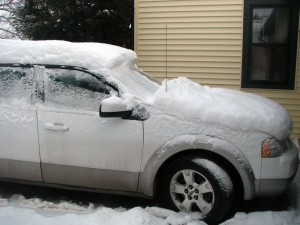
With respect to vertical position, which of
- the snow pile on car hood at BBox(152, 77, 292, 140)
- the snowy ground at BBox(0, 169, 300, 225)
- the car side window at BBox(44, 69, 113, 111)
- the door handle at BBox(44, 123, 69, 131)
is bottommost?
the snowy ground at BBox(0, 169, 300, 225)

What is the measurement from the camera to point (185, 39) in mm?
8141

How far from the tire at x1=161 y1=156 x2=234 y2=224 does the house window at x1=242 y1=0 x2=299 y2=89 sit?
4170 mm

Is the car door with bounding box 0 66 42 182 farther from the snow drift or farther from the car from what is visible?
the snow drift

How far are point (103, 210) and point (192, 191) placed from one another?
945 mm

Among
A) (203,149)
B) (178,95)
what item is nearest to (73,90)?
(178,95)

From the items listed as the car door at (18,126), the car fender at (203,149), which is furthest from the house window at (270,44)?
the car door at (18,126)

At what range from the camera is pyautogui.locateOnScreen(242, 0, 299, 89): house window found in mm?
7598

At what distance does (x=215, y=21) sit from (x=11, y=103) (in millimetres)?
4674

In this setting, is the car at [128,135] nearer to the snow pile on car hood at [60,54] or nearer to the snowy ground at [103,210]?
the snow pile on car hood at [60,54]

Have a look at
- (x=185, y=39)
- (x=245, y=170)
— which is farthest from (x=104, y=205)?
(x=185, y=39)

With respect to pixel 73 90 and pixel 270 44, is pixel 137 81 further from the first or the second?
pixel 270 44

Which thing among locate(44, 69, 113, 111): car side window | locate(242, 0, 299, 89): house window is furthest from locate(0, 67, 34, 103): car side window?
locate(242, 0, 299, 89): house window

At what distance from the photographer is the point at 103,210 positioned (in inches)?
168

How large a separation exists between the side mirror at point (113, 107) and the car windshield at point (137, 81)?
0.33m
